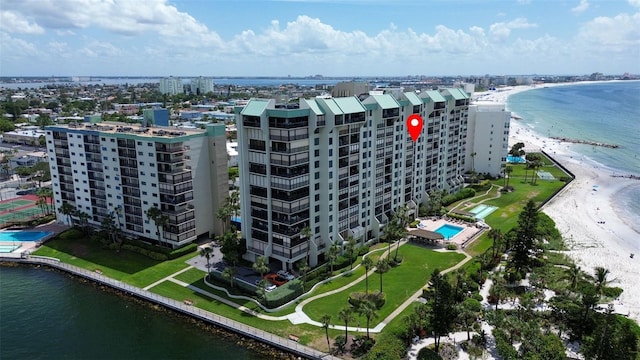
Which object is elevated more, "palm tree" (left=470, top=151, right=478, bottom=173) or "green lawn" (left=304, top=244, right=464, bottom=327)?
"palm tree" (left=470, top=151, right=478, bottom=173)

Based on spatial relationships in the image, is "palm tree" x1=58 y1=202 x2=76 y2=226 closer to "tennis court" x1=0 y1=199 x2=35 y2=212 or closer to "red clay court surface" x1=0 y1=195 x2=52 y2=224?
"red clay court surface" x1=0 y1=195 x2=52 y2=224

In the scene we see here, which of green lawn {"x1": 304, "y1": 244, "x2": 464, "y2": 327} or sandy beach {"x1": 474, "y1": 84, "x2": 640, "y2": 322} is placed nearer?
green lawn {"x1": 304, "y1": 244, "x2": 464, "y2": 327}

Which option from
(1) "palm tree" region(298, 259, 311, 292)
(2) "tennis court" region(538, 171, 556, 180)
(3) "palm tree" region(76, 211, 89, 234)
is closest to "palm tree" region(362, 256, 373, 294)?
(1) "palm tree" region(298, 259, 311, 292)

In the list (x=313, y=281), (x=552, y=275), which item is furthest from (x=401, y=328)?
(x=552, y=275)

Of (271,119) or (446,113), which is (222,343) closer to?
(271,119)

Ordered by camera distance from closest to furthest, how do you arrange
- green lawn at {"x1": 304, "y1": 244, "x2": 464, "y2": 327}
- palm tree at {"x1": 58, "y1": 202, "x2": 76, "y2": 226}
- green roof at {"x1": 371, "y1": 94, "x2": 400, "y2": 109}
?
1. green lawn at {"x1": 304, "y1": 244, "x2": 464, "y2": 327}
2. green roof at {"x1": 371, "y1": 94, "x2": 400, "y2": 109}
3. palm tree at {"x1": 58, "y1": 202, "x2": 76, "y2": 226}

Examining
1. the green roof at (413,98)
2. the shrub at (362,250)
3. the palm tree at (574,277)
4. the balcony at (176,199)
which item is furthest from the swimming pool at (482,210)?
the balcony at (176,199)
